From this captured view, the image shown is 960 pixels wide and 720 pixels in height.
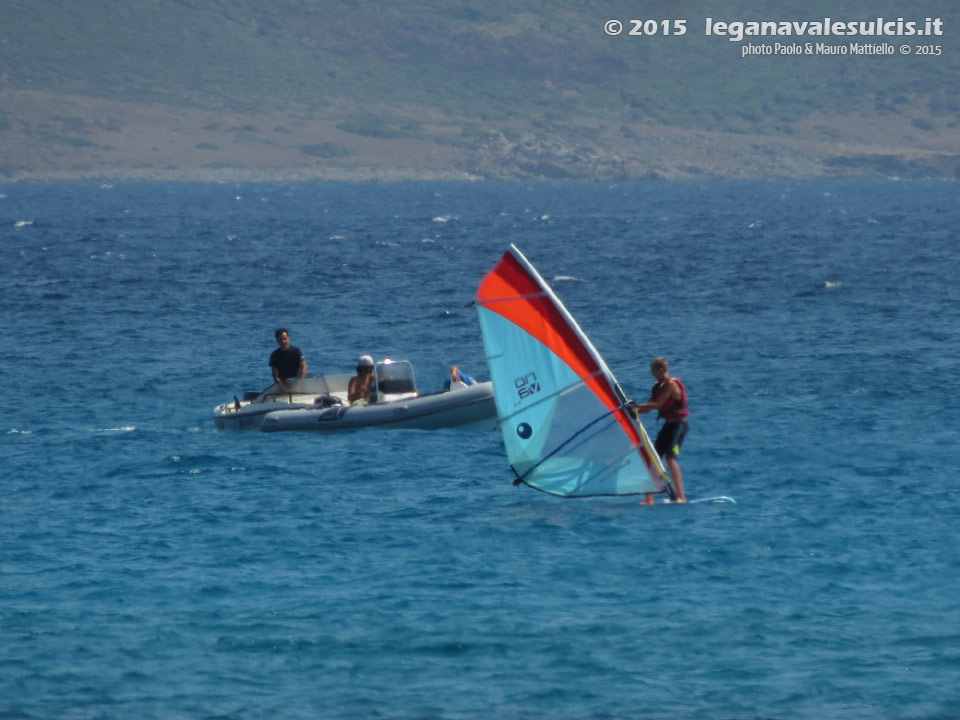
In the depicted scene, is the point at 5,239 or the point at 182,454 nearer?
the point at 182,454

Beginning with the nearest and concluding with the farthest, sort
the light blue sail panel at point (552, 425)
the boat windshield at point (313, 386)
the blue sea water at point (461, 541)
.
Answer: the blue sea water at point (461, 541), the light blue sail panel at point (552, 425), the boat windshield at point (313, 386)

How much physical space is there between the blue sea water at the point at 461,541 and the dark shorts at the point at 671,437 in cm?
77

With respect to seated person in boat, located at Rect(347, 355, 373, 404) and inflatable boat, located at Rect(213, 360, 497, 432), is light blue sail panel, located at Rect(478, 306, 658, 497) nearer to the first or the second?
inflatable boat, located at Rect(213, 360, 497, 432)

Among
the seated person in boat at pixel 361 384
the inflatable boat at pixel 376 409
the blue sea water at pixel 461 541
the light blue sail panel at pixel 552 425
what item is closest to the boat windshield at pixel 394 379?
the inflatable boat at pixel 376 409

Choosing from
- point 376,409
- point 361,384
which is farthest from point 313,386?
point 376,409

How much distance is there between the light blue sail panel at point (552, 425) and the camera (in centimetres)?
1745

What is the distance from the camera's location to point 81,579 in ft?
50.5

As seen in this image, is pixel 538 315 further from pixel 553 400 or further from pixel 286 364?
pixel 286 364

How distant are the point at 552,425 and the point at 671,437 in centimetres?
149

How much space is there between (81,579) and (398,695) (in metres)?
4.64

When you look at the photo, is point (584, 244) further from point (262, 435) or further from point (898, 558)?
point (898, 558)

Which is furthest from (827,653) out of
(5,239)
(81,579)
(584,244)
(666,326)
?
(5,239)

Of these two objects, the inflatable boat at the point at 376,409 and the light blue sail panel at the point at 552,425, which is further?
the inflatable boat at the point at 376,409

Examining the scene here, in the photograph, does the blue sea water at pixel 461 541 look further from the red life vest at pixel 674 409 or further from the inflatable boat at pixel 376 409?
the red life vest at pixel 674 409
